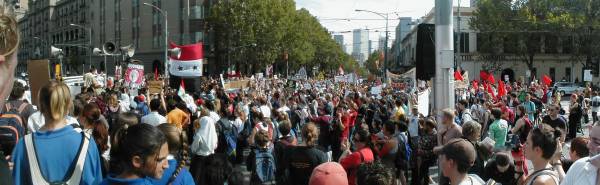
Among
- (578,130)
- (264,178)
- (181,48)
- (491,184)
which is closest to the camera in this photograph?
(491,184)

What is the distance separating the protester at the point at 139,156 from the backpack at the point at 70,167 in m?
0.71

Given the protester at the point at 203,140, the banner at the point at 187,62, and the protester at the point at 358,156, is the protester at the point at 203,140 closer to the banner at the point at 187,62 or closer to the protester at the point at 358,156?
the protester at the point at 358,156

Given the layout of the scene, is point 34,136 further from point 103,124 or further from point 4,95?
point 4,95

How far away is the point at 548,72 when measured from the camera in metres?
66.9

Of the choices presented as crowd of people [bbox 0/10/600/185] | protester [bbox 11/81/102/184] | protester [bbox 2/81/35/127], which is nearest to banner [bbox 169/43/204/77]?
crowd of people [bbox 0/10/600/185]

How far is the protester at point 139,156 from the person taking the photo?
2.98 metres

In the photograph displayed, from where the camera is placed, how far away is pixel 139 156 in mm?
3000

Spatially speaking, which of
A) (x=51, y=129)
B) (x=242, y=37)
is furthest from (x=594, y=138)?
(x=242, y=37)

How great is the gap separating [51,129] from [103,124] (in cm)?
191

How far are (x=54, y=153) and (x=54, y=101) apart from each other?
1.20ft

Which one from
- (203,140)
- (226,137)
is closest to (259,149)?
(203,140)

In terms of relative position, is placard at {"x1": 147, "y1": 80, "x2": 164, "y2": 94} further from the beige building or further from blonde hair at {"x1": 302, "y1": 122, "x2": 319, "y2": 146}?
the beige building

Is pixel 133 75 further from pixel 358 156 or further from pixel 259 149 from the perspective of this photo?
pixel 358 156

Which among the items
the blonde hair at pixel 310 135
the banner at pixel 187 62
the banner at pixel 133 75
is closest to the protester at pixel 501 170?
the blonde hair at pixel 310 135
